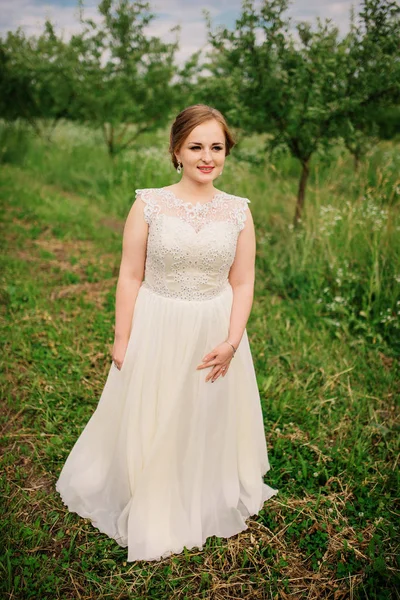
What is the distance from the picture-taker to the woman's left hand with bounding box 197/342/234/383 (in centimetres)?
235

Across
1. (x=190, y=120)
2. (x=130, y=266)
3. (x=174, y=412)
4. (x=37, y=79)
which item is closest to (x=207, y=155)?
(x=190, y=120)

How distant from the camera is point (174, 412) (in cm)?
242

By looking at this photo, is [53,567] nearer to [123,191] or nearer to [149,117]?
[123,191]

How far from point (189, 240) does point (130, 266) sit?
0.36 meters

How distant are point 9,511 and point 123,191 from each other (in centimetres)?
707

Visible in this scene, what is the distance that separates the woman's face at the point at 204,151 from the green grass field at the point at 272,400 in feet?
6.56

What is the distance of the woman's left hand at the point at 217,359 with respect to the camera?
2.35 metres

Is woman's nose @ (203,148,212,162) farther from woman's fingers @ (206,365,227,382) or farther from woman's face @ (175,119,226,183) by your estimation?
woman's fingers @ (206,365,227,382)

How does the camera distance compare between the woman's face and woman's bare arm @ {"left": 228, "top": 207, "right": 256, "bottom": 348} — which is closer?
the woman's face

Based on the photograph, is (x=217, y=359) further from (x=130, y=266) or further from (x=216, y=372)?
(x=130, y=266)

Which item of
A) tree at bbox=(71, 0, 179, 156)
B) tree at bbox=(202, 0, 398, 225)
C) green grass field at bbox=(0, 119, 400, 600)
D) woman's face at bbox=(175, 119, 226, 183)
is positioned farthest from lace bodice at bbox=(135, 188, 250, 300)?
tree at bbox=(71, 0, 179, 156)

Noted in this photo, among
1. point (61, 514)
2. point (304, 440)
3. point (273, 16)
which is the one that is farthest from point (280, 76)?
point (61, 514)

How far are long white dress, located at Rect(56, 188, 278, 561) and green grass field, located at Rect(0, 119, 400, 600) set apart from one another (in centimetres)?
14

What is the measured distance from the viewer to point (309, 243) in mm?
5410
